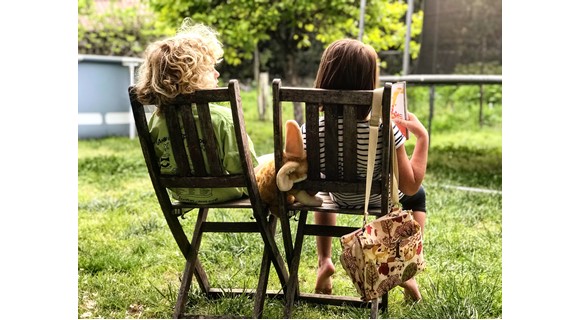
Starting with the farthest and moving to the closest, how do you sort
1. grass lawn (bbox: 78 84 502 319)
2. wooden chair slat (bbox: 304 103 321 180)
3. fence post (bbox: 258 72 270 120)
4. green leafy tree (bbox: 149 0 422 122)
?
fence post (bbox: 258 72 270 120), green leafy tree (bbox: 149 0 422 122), grass lawn (bbox: 78 84 502 319), wooden chair slat (bbox: 304 103 321 180)

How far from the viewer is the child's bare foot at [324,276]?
3664 millimetres

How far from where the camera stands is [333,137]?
3066 millimetres

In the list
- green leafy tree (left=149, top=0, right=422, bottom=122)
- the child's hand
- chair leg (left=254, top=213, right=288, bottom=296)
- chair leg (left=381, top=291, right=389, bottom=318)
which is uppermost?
green leafy tree (left=149, top=0, right=422, bottom=122)

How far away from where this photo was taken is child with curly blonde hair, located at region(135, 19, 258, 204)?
308 centimetres

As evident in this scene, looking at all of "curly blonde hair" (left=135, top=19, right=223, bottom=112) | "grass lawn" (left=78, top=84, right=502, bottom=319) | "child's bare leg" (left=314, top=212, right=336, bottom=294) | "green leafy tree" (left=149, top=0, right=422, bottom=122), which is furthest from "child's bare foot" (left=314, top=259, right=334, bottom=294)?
"green leafy tree" (left=149, top=0, right=422, bottom=122)

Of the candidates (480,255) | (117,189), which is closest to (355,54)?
(480,255)

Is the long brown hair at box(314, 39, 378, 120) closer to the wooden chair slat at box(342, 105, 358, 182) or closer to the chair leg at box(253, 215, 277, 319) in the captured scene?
the wooden chair slat at box(342, 105, 358, 182)

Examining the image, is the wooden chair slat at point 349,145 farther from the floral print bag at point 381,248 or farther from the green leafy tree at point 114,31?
the green leafy tree at point 114,31

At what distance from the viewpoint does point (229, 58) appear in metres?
11.8

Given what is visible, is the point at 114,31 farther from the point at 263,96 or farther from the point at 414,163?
the point at 414,163

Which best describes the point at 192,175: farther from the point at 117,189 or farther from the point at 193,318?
the point at 117,189

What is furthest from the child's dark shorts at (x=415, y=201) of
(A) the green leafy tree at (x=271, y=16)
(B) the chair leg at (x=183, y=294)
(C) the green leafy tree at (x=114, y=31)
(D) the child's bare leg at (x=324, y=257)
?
(C) the green leafy tree at (x=114, y=31)

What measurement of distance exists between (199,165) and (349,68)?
75 centimetres

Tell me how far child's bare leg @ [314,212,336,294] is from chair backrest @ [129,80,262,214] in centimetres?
52
